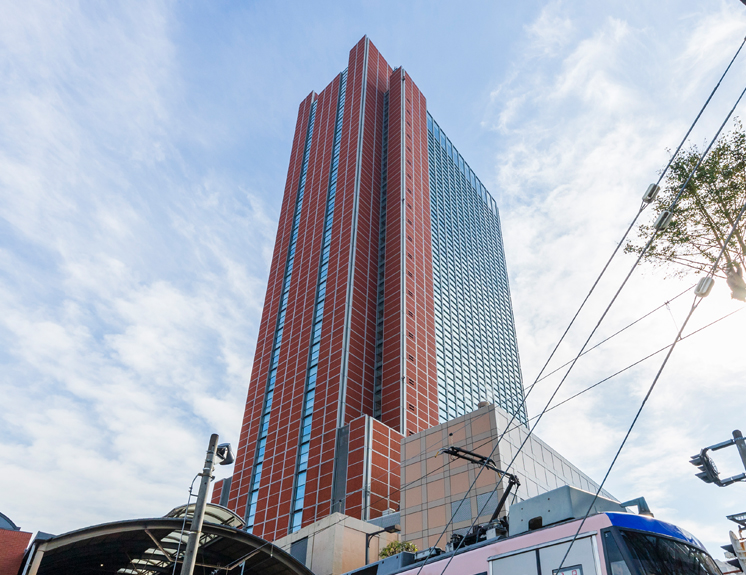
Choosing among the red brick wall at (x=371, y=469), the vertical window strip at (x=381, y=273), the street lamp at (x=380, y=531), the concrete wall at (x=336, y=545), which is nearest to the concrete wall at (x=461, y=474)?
Answer: the street lamp at (x=380, y=531)

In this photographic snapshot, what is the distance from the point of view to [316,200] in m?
93.6

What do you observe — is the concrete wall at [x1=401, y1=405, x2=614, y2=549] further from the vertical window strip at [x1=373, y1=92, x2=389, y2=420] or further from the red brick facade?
the vertical window strip at [x1=373, y1=92, x2=389, y2=420]

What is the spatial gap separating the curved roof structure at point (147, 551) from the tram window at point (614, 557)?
2150cm

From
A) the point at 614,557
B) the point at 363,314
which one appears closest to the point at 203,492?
the point at 614,557

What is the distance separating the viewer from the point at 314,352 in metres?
74.9

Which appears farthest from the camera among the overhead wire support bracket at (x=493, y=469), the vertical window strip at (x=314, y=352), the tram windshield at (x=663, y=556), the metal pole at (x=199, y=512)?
the vertical window strip at (x=314, y=352)

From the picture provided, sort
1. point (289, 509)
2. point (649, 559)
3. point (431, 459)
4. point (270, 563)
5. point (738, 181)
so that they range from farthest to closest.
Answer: point (289, 509), point (431, 459), point (270, 563), point (738, 181), point (649, 559)

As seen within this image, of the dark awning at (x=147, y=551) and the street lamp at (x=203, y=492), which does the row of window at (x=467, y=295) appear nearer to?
the dark awning at (x=147, y=551)

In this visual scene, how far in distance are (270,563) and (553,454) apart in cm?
2333

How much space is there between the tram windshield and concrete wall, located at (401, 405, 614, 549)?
76.2 ft

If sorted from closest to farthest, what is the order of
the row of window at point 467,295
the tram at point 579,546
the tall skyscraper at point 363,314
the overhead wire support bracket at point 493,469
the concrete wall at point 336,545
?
the tram at point 579,546, the overhead wire support bracket at point 493,469, the concrete wall at point 336,545, the tall skyscraper at point 363,314, the row of window at point 467,295

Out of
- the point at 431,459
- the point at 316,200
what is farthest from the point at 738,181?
the point at 316,200

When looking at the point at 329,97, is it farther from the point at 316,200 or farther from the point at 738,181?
the point at 738,181

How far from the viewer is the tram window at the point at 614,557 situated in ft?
36.1
